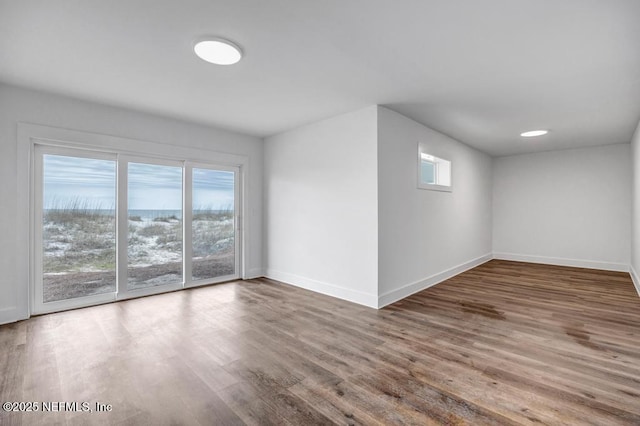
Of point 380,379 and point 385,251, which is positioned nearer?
point 380,379


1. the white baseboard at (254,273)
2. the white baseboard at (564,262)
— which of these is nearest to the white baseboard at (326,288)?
the white baseboard at (254,273)

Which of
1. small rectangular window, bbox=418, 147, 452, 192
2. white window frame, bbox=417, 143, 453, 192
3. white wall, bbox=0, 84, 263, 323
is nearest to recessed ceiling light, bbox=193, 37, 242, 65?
white wall, bbox=0, 84, 263, 323

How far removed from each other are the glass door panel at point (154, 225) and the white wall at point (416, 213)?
3.12 meters

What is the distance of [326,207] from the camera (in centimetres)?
444

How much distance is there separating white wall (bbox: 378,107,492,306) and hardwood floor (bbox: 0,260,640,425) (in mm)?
529

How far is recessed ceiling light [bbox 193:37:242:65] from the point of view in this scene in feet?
7.68

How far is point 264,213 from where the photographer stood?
5.58 metres

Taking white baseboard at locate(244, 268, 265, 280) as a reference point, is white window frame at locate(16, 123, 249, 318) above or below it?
above

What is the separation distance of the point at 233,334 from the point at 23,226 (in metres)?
2.72

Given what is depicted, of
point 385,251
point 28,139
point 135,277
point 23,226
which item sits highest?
point 28,139

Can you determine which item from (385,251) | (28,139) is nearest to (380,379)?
(385,251)

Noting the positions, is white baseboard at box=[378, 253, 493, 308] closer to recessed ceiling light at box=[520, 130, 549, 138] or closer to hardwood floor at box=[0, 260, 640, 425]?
hardwood floor at box=[0, 260, 640, 425]

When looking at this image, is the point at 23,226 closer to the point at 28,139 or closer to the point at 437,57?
the point at 28,139

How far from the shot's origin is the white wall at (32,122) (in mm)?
3203
